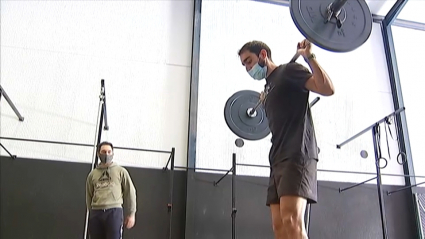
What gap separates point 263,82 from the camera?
11.5 feet

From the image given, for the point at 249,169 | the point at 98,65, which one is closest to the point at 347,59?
the point at 249,169

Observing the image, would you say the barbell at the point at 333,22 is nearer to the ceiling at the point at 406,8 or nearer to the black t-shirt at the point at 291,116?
the black t-shirt at the point at 291,116

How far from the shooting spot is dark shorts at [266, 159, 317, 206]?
1.29 metres

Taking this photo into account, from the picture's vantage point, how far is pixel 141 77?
11.0ft

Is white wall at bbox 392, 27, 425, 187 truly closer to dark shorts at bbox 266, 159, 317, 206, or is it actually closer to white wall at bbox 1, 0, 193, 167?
white wall at bbox 1, 0, 193, 167

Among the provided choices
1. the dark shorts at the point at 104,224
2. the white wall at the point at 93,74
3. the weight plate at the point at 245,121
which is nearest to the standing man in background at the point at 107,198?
the dark shorts at the point at 104,224

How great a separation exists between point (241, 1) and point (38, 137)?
83.8 inches

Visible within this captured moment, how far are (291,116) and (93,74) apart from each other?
89.6 inches

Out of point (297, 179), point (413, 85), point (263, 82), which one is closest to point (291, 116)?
point (297, 179)

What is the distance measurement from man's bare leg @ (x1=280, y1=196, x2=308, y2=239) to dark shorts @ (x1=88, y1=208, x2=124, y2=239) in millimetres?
1280

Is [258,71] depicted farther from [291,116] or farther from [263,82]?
[263,82]

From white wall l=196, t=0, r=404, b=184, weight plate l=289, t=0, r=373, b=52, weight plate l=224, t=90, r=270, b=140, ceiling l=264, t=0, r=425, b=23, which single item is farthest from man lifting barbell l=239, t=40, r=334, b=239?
ceiling l=264, t=0, r=425, b=23

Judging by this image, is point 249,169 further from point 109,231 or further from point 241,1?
point 241,1

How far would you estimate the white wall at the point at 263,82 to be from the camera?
3.26 m
